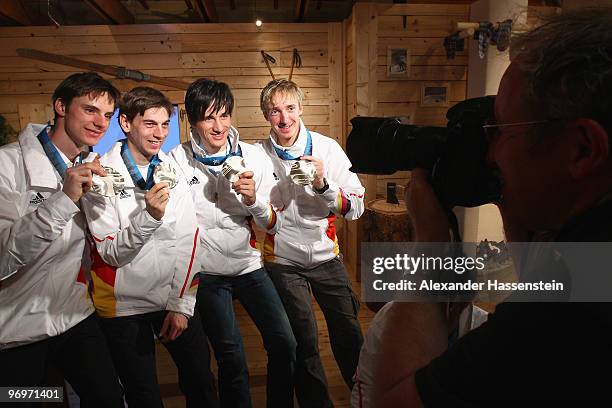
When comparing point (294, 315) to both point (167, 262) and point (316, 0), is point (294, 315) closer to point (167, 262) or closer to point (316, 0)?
point (167, 262)

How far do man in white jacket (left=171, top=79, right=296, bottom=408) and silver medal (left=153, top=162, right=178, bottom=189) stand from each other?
220 millimetres

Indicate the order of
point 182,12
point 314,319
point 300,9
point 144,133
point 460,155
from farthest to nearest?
point 182,12 → point 300,9 → point 314,319 → point 144,133 → point 460,155

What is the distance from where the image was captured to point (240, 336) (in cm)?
179

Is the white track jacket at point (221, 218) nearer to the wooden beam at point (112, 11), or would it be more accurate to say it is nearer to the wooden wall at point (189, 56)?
the wooden beam at point (112, 11)

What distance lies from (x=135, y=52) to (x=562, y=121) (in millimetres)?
4348

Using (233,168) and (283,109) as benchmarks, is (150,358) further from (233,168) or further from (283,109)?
(283,109)

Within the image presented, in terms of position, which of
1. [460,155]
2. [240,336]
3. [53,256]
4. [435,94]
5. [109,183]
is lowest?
[240,336]

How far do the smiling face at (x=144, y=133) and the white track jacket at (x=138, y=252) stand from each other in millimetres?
66

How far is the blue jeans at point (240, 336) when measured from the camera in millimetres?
1719

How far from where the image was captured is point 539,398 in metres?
0.47

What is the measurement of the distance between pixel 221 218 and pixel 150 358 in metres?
0.64

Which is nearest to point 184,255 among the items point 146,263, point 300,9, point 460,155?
point 146,263

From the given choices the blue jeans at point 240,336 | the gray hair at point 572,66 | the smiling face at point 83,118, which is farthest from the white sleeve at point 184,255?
the gray hair at point 572,66

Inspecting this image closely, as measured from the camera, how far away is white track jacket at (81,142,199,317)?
1483mm
